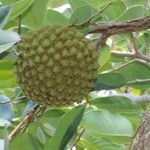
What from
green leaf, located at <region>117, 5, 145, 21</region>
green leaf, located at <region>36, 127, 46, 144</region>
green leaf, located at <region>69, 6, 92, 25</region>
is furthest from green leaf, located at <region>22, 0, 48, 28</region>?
green leaf, located at <region>36, 127, 46, 144</region>

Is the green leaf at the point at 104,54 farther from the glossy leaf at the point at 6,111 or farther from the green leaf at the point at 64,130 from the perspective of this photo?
the glossy leaf at the point at 6,111

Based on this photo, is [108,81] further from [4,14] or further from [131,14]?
[4,14]

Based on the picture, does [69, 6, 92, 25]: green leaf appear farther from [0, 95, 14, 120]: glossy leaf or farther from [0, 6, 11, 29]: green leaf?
[0, 95, 14, 120]: glossy leaf

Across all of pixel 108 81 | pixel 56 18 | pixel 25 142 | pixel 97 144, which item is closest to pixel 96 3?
pixel 56 18

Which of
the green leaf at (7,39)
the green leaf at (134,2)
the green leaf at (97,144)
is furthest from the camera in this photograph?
the green leaf at (97,144)

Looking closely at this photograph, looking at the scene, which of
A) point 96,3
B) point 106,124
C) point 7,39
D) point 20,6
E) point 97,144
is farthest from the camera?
point 97,144

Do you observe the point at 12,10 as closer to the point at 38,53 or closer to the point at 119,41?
the point at 38,53

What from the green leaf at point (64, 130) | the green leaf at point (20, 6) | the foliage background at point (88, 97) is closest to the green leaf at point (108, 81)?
the foliage background at point (88, 97)
